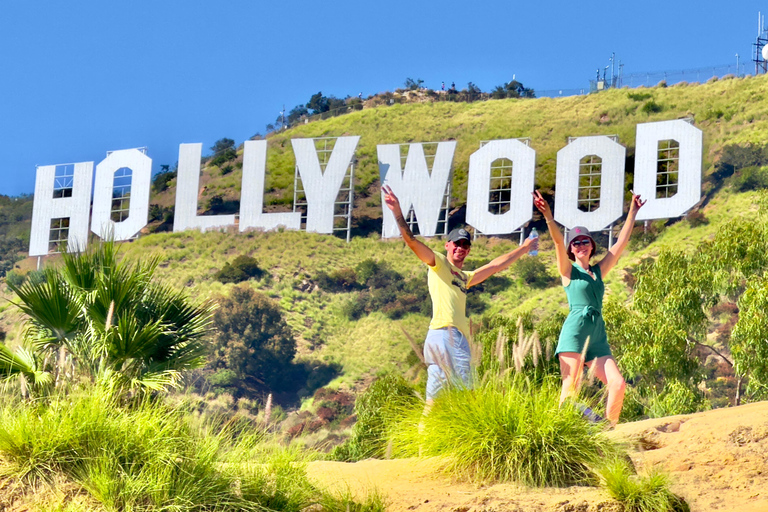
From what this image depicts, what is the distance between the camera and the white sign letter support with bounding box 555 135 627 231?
48969 mm

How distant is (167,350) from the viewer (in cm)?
927

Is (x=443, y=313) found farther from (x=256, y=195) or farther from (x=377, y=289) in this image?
(x=377, y=289)

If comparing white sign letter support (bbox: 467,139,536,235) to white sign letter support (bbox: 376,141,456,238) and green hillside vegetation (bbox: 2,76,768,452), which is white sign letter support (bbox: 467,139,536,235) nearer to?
white sign letter support (bbox: 376,141,456,238)

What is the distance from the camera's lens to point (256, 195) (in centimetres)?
5697

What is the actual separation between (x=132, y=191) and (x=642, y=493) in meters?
53.1

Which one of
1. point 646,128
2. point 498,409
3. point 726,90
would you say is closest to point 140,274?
point 498,409

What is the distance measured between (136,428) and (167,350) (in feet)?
9.10

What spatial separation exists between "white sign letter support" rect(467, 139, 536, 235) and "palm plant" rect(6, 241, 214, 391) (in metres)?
41.7

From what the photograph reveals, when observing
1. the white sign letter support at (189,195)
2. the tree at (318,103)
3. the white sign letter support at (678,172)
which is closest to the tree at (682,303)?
the white sign letter support at (678,172)

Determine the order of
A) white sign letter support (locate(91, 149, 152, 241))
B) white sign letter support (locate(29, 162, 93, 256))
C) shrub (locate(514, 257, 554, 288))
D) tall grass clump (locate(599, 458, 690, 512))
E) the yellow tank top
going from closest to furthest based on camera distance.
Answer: tall grass clump (locate(599, 458, 690, 512)), the yellow tank top, white sign letter support (locate(29, 162, 93, 256)), white sign letter support (locate(91, 149, 152, 241)), shrub (locate(514, 257, 554, 288))

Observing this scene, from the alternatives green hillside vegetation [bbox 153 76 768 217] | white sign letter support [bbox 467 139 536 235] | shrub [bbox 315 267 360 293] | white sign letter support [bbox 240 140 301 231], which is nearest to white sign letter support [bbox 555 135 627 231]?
white sign letter support [bbox 467 139 536 235]

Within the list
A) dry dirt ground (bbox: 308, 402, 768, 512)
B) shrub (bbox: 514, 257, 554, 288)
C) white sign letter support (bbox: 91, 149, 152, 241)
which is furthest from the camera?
shrub (bbox: 514, 257, 554, 288)

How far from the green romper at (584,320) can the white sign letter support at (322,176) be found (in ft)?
154

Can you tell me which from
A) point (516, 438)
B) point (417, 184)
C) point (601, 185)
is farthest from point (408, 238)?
point (417, 184)
